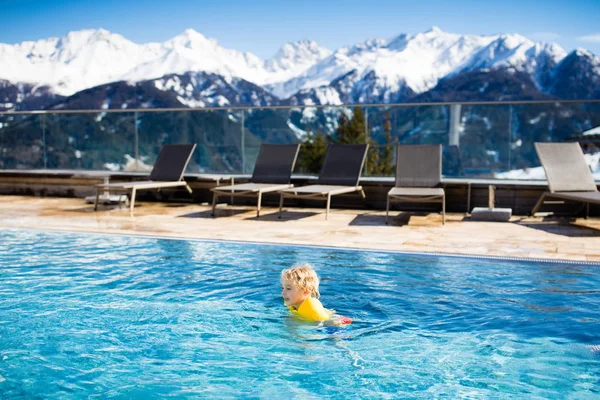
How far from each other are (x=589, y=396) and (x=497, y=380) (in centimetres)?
45

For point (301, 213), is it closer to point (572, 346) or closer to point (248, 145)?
point (248, 145)


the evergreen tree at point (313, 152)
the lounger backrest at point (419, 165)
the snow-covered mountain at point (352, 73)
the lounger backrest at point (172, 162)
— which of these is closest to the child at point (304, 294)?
the lounger backrest at point (419, 165)

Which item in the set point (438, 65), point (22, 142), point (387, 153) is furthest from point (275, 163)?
point (438, 65)

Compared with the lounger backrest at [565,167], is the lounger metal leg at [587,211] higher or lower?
lower

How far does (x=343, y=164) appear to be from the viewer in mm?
9648

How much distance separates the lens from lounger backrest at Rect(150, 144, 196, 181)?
10.5 m

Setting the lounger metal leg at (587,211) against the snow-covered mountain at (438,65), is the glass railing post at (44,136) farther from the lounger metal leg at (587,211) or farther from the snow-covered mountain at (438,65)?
the snow-covered mountain at (438,65)

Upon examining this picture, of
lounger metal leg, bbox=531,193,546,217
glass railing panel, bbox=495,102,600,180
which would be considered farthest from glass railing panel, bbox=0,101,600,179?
lounger metal leg, bbox=531,193,546,217

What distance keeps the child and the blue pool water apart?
9cm

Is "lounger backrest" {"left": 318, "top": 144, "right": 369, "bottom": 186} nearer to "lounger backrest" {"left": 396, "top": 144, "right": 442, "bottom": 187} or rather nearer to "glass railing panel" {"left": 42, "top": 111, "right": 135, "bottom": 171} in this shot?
"lounger backrest" {"left": 396, "top": 144, "right": 442, "bottom": 187}

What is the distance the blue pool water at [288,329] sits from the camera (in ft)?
11.5

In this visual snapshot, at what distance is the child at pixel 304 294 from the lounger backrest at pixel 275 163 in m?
5.56

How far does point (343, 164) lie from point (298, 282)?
5.67m

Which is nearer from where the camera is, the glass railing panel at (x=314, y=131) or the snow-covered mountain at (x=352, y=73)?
the glass railing panel at (x=314, y=131)
